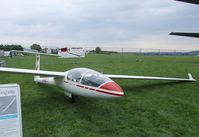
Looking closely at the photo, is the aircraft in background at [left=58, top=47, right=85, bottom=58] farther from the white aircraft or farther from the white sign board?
the white sign board

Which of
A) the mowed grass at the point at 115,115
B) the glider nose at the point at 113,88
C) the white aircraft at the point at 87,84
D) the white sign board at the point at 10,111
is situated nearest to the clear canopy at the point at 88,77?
the white aircraft at the point at 87,84

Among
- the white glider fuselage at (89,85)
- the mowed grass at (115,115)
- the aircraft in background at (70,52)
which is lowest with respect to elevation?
the mowed grass at (115,115)

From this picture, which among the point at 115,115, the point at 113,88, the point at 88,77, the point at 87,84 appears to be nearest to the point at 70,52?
the point at 88,77

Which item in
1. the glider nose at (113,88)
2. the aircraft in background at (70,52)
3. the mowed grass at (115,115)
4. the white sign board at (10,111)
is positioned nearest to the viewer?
the white sign board at (10,111)

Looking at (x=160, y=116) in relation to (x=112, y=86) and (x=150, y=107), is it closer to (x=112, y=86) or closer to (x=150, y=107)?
(x=150, y=107)

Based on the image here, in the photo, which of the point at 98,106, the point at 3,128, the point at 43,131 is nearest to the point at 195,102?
the point at 98,106

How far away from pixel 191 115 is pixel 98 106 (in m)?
2.89

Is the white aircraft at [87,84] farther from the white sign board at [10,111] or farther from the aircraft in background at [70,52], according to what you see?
the aircraft in background at [70,52]

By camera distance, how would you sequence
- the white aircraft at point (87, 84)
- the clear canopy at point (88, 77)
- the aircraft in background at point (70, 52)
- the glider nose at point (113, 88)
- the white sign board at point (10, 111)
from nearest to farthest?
the white sign board at point (10, 111) → the glider nose at point (113, 88) → the white aircraft at point (87, 84) → the clear canopy at point (88, 77) → the aircraft in background at point (70, 52)

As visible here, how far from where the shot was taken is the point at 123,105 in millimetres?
7008

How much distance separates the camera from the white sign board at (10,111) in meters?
2.73

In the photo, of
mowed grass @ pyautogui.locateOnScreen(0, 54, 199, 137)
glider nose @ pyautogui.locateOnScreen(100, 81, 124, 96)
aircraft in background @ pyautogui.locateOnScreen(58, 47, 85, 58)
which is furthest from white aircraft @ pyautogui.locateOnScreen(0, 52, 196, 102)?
aircraft in background @ pyautogui.locateOnScreen(58, 47, 85, 58)

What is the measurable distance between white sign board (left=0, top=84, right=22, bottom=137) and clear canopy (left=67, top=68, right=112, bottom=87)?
3043 millimetres

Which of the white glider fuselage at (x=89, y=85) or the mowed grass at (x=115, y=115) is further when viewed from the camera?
the white glider fuselage at (x=89, y=85)
